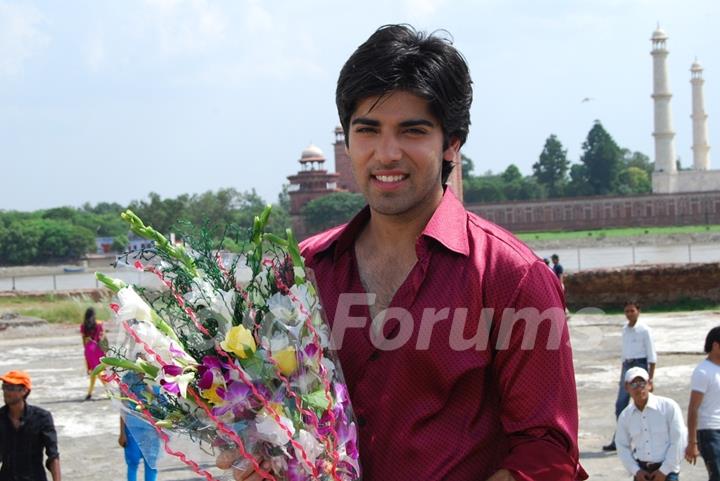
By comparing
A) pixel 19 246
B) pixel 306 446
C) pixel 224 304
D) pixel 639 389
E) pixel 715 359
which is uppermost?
pixel 224 304

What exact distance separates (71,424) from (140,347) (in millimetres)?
9544

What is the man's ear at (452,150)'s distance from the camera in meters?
2.12

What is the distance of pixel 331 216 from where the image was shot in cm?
7588

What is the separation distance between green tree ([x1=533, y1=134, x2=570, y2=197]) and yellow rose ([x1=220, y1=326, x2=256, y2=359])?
98710 mm

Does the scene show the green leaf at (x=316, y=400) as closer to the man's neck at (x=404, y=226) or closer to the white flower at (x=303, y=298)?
the white flower at (x=303, y=298)

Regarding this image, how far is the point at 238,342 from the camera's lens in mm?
1784

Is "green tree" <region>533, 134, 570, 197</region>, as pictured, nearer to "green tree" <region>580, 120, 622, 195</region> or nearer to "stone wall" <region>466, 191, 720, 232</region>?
"green tree" <region>580, 120, 622, 195</region>

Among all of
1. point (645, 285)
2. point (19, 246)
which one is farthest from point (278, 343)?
point (19, 246)

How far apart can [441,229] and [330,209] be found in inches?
2877

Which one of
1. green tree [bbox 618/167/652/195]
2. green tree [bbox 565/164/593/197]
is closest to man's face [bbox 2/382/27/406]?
green tree [bbox 565/164/593/197]

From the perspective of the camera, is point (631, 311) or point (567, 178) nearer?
point (631, 311)

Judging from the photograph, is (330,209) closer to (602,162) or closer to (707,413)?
(602,162)

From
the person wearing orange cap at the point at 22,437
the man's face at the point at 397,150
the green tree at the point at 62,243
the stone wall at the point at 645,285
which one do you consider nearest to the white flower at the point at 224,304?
the man's face at the point at 397,150

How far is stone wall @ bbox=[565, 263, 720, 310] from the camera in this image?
23531 mm
